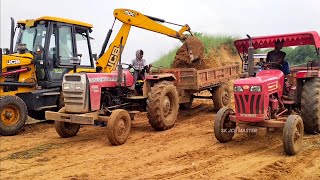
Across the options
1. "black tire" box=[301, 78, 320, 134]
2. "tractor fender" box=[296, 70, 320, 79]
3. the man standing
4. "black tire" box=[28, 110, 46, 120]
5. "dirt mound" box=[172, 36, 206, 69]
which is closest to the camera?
"black tire" box=[301, 78, 320, 134]

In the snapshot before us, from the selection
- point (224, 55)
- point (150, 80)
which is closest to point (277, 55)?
point (150, 80)

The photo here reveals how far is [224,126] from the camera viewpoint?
260 inches

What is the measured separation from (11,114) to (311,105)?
6341 millimetres

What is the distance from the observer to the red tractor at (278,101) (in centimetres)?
591

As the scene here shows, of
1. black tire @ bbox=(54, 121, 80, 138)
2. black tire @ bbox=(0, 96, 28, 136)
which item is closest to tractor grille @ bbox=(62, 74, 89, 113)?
black tire @ bbox=(54, 121, 80, 138)

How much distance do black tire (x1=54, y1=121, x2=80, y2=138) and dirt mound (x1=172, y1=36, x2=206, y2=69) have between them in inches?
152

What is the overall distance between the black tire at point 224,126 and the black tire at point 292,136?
119 cm

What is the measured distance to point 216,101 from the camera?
10.3 m

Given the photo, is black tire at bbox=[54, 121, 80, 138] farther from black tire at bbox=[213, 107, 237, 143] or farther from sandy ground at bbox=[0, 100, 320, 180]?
black tire at bbox=[213, 107, 237, 143]

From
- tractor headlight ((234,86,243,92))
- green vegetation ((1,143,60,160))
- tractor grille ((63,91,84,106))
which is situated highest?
tractor headlight ((234,86,243,92))

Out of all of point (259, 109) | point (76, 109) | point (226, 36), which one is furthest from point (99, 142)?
point (226, 36)

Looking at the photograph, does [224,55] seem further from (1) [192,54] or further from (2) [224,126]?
(2) [224,126]

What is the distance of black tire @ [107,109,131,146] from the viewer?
661 centimetres

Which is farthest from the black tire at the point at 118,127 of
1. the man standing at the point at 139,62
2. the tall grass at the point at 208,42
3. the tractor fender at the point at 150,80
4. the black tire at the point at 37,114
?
the tall grass at the point at 208,42
